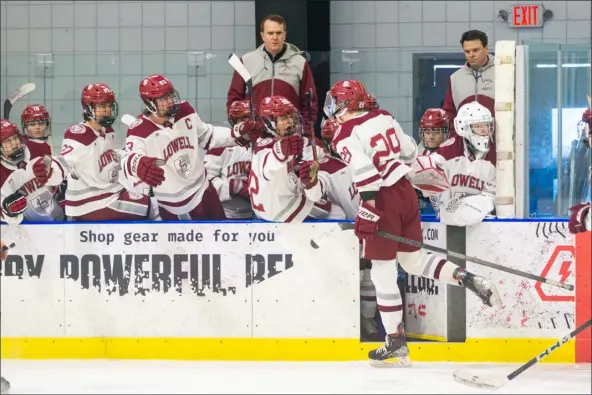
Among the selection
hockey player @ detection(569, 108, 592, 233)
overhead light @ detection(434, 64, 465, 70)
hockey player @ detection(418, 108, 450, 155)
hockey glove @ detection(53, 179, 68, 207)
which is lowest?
hockey player @ detection(569, 108, 592, 233)

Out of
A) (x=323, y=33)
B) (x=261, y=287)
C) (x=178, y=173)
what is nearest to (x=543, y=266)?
(x=261, y=287)

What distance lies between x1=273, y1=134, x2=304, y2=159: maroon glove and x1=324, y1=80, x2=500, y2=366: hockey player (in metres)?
0.20

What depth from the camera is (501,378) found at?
15.5 feet

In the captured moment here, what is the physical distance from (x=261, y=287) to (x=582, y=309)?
1348mm

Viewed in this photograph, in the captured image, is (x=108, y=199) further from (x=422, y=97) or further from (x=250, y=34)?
(x=250, y=34)

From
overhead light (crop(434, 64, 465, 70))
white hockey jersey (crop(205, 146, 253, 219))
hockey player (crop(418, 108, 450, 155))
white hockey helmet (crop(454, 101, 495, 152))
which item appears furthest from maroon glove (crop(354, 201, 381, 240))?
overhead light (crop(434, 64, 465, 70))

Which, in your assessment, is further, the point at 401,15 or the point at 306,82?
the point at 401,15

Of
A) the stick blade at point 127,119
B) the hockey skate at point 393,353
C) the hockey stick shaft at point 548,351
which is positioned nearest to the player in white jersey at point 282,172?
the hockey skate at point 393,353

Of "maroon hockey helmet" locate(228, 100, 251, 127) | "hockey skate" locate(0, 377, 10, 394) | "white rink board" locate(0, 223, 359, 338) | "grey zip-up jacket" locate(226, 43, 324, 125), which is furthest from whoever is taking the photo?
"grey zip-up jacket" locate(226, 43, 324, 125)

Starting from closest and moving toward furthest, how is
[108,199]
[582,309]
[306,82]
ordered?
[582,309], [108,199], [306,82]

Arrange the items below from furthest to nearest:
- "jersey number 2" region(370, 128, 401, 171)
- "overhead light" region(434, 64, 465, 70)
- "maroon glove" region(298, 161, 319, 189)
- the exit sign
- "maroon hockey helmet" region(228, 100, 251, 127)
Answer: the exit sign
"overhead light" region(434, 64, 465, 70)
"maroon hockey helmet" region(228, 100, 251, 127)
"maroon glove" region(298, 161, 319, 189)
"jersey number 2" region(370, 128, 401, 171)

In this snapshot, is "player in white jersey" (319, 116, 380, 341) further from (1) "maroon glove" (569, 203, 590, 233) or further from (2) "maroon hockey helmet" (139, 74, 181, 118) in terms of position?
(1) "maroon glove" (569, 203, 590, 233)

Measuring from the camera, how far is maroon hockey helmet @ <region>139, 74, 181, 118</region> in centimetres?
530

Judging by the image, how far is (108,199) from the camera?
548cm
